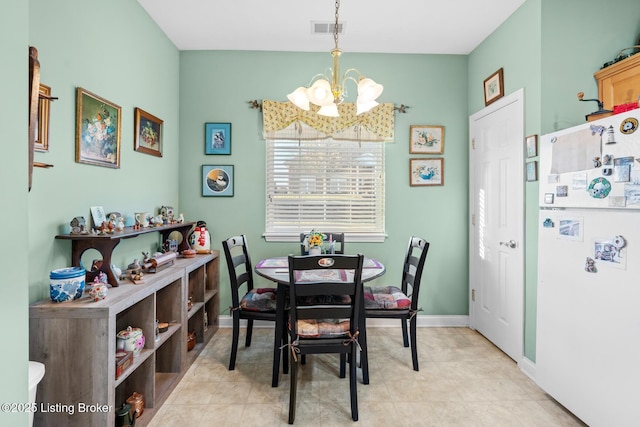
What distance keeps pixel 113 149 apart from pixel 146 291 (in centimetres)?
106

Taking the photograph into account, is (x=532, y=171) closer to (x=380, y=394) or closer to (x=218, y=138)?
(x=380, y=394)

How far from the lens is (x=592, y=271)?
178 cm

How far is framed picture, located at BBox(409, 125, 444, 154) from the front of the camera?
344 cm

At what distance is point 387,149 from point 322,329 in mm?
2100

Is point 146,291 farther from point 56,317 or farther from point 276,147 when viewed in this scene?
point 276,147

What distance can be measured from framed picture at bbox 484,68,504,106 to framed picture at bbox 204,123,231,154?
251cm

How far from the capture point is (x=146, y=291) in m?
1.89

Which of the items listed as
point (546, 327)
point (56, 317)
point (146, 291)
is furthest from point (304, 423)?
point (546, 327)

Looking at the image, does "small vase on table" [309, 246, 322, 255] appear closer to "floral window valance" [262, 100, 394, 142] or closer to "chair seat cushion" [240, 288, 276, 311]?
"chair seat cushion" [240, 288, 276, 311]

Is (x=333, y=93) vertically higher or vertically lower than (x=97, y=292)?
higher

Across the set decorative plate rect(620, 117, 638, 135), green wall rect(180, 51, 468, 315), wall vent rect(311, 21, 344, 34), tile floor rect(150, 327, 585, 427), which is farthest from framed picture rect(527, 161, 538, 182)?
wall vent rect(311, 21, 344, 34)

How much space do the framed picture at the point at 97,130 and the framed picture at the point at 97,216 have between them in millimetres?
286

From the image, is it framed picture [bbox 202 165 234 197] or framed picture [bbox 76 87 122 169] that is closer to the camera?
framed picture [bbox 76 87 122 169]

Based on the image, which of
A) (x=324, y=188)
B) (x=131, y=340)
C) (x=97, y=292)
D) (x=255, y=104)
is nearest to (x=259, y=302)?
(x=131, y=340)
